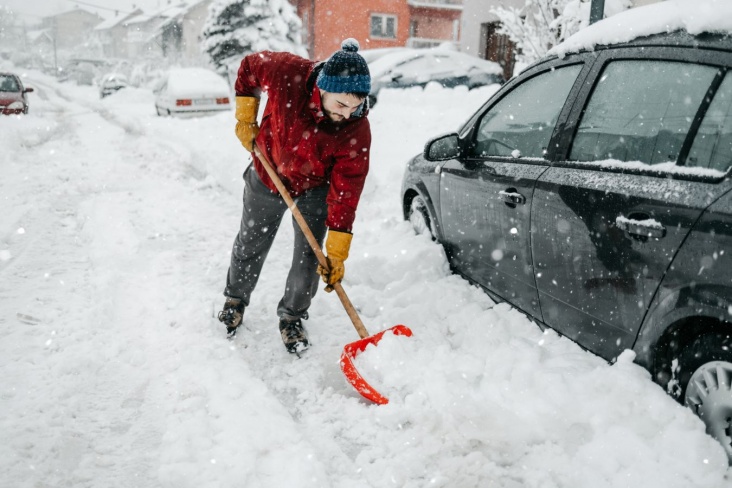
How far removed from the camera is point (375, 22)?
85.1ft

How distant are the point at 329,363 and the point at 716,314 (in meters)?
1.96

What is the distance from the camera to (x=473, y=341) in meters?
3.09

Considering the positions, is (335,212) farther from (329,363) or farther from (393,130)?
(393,130)

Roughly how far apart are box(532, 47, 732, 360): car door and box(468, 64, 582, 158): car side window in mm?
214

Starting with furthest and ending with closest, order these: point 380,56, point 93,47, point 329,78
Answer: point 93,47, point 380,56, point 329,78

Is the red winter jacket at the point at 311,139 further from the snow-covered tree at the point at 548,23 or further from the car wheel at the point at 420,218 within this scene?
the snow-covered tree at the point at 548,23

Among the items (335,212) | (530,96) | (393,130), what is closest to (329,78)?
(335,212)

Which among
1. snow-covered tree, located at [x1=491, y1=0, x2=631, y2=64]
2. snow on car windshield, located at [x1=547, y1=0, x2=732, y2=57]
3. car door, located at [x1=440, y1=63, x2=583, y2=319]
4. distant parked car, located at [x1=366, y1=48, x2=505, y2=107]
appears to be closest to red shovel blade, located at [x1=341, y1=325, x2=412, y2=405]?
car door, located at [x1=440, y1=63, x2=583, y2=319]

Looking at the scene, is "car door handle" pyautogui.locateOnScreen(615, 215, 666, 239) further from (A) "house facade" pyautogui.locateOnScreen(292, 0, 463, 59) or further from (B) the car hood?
(A) "house facade" pyautogui.locateOnScreen(292, 0, 463, 59)

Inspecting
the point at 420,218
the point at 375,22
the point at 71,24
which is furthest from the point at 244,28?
the point at 71,24

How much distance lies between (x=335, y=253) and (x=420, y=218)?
1.52 metres

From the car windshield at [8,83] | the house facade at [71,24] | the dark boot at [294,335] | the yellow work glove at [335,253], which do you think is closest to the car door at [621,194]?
the yellow work glove at [335,253]

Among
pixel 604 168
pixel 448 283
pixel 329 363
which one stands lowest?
pixel 329 363

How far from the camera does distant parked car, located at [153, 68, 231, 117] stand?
13359 millimetres
